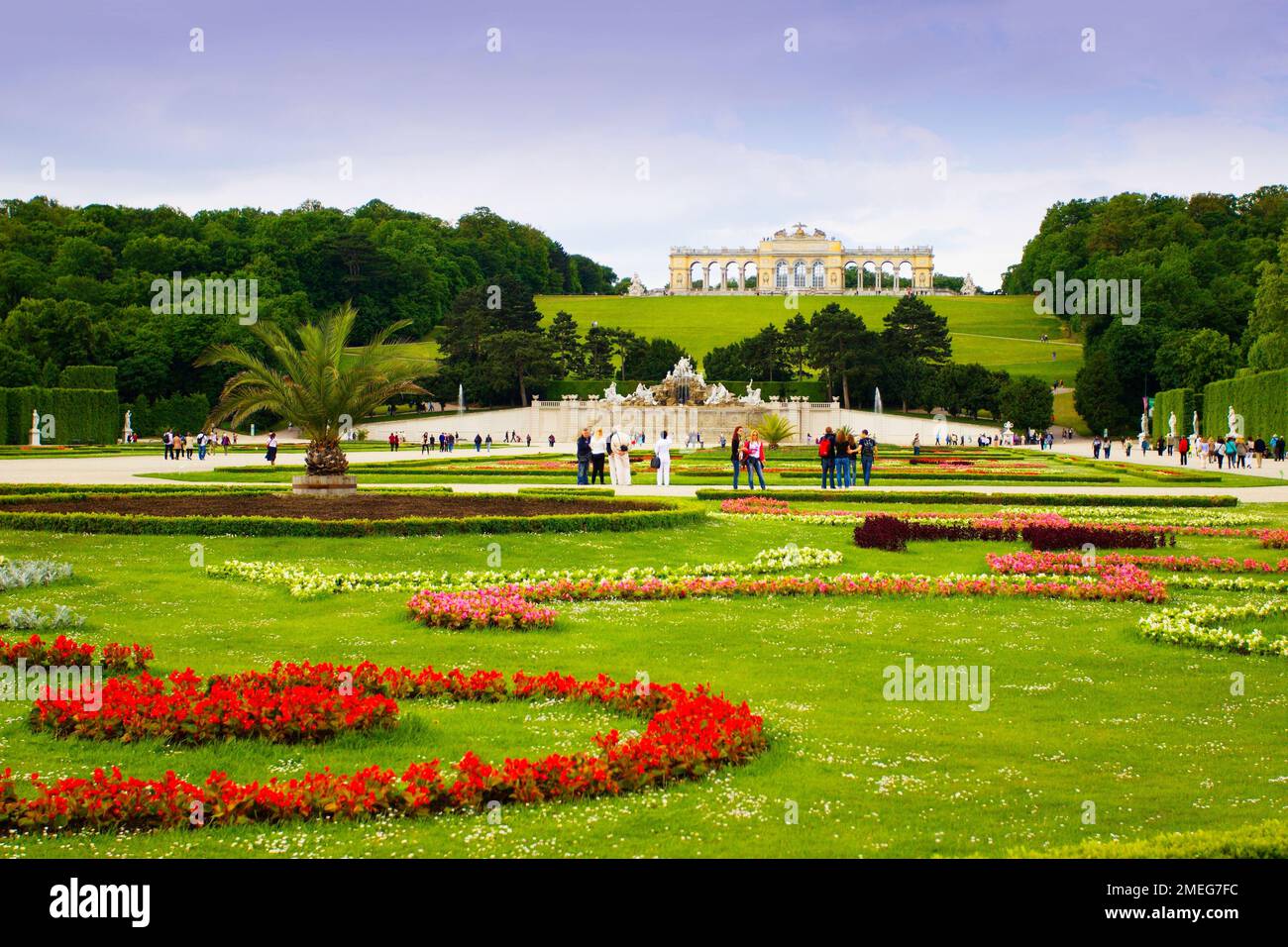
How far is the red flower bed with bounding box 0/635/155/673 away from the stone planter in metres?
11.3

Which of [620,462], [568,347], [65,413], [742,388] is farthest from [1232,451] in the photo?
[568,347]

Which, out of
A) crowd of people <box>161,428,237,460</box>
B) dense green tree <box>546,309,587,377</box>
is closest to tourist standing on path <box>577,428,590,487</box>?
crowd of people <box>161,428,237,460</box>

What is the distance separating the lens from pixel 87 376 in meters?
60.3

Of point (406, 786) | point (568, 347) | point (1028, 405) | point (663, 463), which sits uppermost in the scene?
point (568, 347)

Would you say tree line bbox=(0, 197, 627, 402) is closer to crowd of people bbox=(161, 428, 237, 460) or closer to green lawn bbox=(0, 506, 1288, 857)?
crowd of people bbox=(161, 428, 237, 460)

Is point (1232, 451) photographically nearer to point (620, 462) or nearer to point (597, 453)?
point (620, 462)

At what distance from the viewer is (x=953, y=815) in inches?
201

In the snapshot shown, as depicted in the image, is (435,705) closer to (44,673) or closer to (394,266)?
(44,673)

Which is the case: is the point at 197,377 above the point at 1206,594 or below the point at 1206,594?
above

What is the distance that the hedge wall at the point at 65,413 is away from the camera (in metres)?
52.5

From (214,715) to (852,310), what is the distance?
116 metres

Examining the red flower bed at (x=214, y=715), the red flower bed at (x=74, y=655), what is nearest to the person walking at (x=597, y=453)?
the red flower bed at (x=74, y=655)

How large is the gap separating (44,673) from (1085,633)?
740 cm
